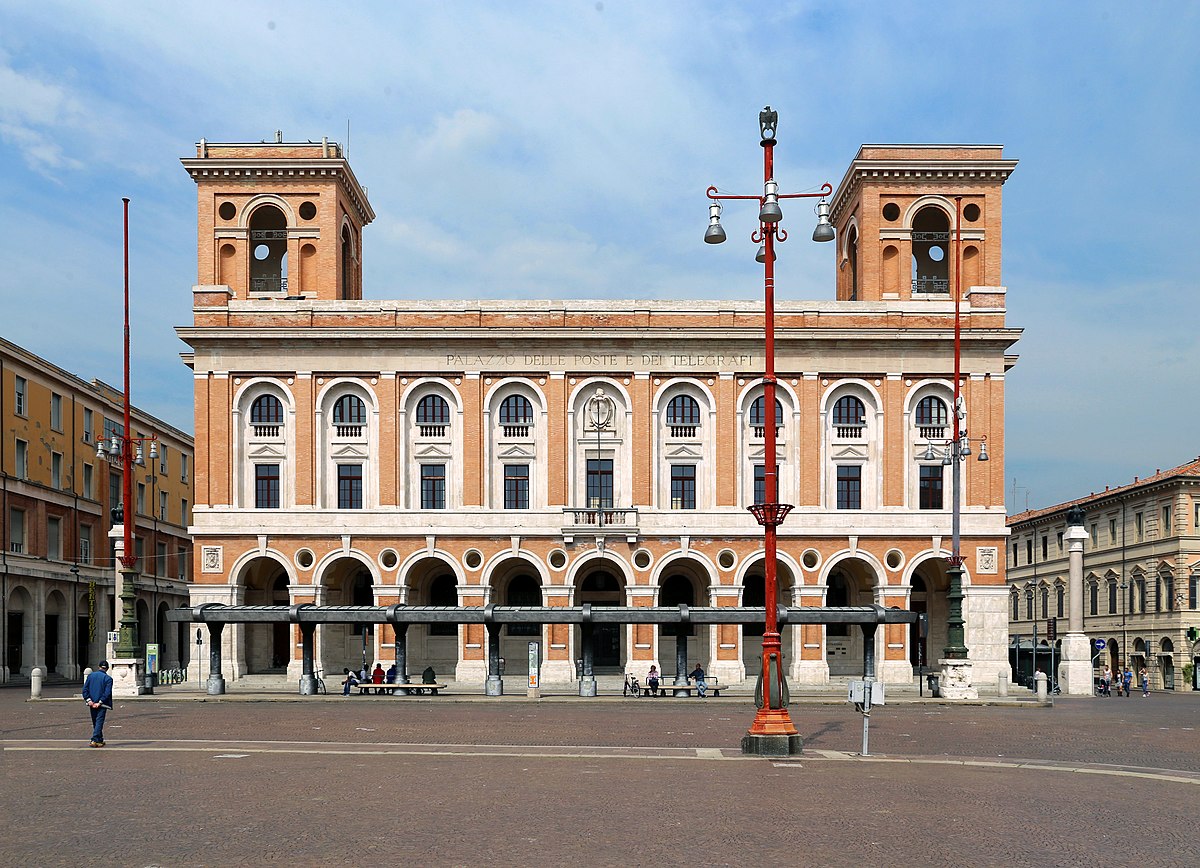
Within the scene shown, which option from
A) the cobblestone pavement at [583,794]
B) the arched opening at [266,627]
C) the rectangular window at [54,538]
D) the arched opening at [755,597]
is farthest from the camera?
the rectangular window at [54,538]

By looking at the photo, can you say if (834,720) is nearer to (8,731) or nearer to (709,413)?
(8,731)

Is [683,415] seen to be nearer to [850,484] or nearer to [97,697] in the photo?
[850,484]

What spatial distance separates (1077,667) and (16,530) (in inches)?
2117

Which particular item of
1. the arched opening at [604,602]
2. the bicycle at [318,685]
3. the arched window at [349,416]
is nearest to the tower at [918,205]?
the arched opening at [604,602]

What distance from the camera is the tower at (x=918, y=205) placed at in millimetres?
59000

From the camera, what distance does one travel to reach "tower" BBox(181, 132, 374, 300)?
59.0 metres

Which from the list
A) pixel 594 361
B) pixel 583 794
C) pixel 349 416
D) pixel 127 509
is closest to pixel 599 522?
pixel 594 361

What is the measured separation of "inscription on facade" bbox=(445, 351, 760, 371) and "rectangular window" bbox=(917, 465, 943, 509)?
9.52 m

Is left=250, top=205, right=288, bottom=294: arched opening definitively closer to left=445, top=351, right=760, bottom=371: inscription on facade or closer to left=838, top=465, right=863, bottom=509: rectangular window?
left=445, top=351, right=760, bottom=371: inscription on facade

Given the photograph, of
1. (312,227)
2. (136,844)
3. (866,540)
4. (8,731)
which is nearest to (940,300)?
(866,540)

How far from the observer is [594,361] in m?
56.7

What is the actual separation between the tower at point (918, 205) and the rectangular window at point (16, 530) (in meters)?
45.3

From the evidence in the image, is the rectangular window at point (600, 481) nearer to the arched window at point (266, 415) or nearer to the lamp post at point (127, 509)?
the arched window at point (266, 415)

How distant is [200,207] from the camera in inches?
2331
